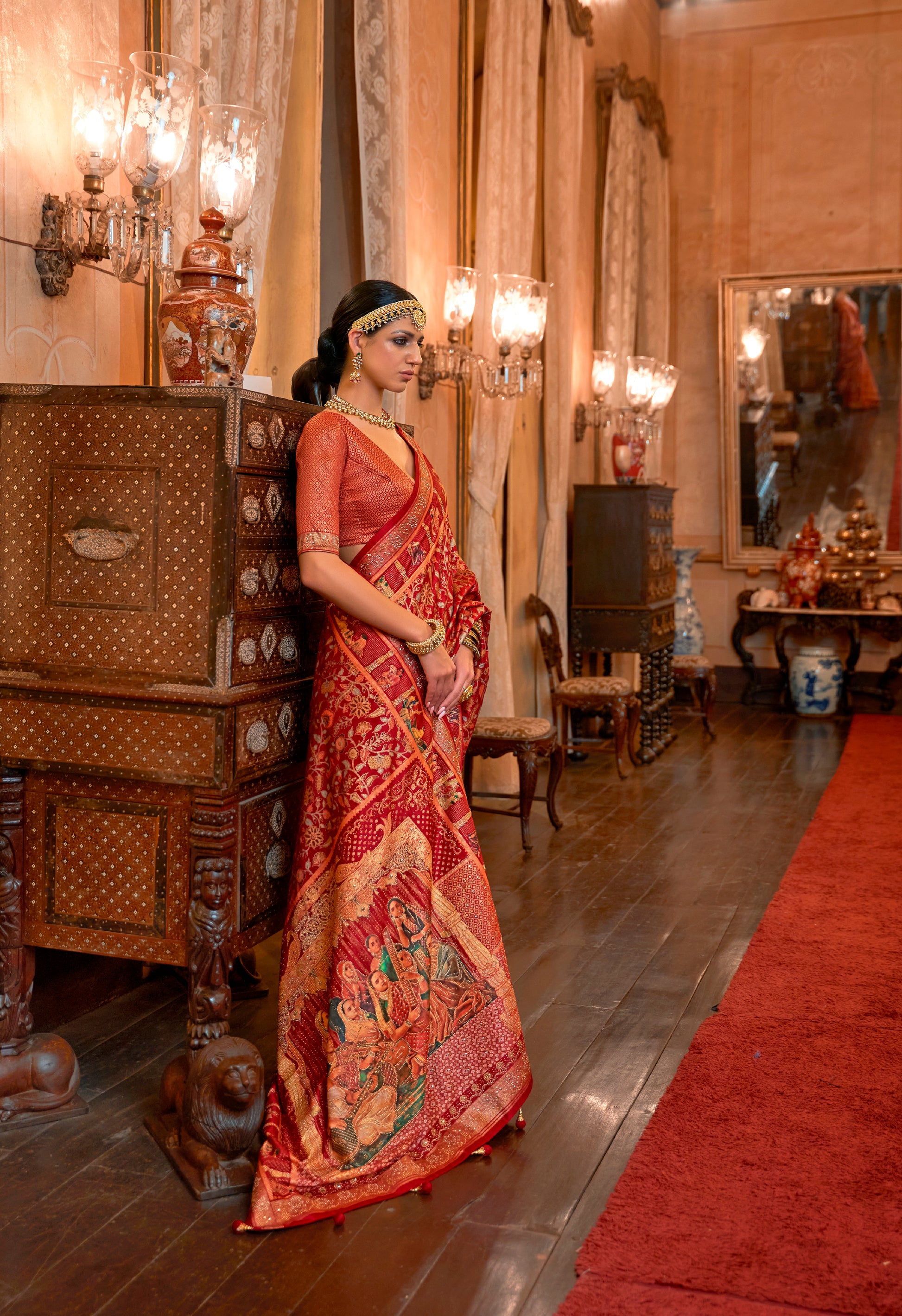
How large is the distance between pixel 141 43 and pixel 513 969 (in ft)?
9.44

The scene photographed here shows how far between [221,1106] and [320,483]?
1295mm

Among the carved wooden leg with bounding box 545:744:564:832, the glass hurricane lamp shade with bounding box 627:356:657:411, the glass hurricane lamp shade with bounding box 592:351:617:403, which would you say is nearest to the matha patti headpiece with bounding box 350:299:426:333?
the carved wooden leg with bounding box 545:744:564:832

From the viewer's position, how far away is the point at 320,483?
104 inches

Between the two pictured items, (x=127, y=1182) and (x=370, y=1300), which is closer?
(x=370, y=1300)

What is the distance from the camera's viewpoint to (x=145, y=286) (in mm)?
3512

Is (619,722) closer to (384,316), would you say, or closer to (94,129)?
(384,316)

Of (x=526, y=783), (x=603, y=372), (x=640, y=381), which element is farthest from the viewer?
(x=640, y=381)

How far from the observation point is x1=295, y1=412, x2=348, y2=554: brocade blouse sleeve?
8.61 feet

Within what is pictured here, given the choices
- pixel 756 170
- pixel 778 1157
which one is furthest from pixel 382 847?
pixel 756 170

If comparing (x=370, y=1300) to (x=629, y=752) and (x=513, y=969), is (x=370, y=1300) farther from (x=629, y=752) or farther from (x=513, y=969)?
(x=629, y=752)

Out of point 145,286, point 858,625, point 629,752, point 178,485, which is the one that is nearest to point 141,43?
point 145,286

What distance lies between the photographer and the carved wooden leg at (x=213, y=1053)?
255cm

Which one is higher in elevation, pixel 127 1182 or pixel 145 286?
pixel 145 286

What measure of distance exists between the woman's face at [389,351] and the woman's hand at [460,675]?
604mm
